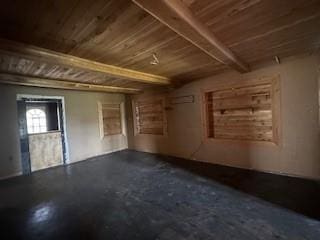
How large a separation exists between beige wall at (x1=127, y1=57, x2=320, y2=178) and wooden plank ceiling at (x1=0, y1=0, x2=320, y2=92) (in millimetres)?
393

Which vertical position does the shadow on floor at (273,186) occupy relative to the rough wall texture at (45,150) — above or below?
below

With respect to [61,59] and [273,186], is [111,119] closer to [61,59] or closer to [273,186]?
[61,59]

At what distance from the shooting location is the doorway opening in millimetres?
4516

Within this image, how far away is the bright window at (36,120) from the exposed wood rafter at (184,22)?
511 cm

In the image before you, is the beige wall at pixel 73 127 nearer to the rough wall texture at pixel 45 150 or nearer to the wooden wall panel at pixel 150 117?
the rough wall texture at pixel 45 150

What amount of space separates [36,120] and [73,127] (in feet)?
3.53

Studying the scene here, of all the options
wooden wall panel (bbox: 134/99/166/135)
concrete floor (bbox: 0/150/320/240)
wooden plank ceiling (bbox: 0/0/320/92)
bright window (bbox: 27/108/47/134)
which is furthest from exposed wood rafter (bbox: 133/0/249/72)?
bright window (bbox: 27/108/47/134)

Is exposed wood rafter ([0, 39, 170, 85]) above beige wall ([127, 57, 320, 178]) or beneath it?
above

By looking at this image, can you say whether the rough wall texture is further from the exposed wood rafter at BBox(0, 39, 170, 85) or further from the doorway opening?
the exposed wood rafter at BBox(0, 39, 170, 85)

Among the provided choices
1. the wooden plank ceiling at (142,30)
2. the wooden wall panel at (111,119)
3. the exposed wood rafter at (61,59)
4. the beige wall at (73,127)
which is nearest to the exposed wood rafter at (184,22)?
the wooden plank ceiling at (142,30)

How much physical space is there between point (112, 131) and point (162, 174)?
10.7 feet

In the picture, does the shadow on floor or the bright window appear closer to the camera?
the shadow on floor

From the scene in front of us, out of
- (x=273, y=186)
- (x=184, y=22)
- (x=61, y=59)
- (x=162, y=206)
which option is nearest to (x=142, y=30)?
(x=184, y=22)

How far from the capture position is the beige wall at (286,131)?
10.5ft
